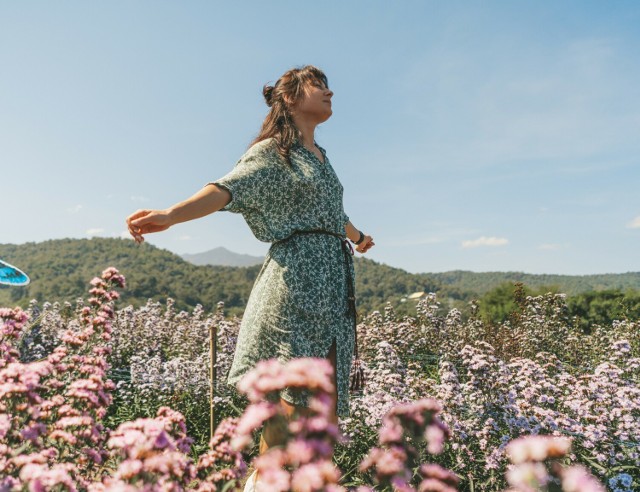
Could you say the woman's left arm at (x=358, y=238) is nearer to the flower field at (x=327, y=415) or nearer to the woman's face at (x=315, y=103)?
the woman's face at (x=315, y=103)

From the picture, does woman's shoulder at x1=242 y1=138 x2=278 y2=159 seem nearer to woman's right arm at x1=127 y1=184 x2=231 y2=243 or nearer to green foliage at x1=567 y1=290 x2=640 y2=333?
woman's right arm at x1=127 y1=184 x2=231 y2=243

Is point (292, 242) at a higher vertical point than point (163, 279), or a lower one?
lower

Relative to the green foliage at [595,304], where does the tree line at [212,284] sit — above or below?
above

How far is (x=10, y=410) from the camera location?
1.56 m

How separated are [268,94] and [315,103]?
1.09 feet

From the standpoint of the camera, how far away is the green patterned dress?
2266 millimetres

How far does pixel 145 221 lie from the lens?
78.3 inches

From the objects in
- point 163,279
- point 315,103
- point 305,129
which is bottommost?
point 305,129

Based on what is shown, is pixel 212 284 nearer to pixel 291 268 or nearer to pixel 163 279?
pixel 163 279

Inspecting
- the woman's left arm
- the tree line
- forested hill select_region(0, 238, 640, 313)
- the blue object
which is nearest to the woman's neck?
the woman's left arm

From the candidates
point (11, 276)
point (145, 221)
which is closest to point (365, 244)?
point (145, 221)

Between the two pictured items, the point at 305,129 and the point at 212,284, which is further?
the point at 212,284

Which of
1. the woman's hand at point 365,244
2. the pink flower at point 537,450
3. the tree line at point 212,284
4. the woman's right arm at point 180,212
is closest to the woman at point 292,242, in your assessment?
the woman's right arm at point 180,212

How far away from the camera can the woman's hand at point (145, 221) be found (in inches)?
78.2
